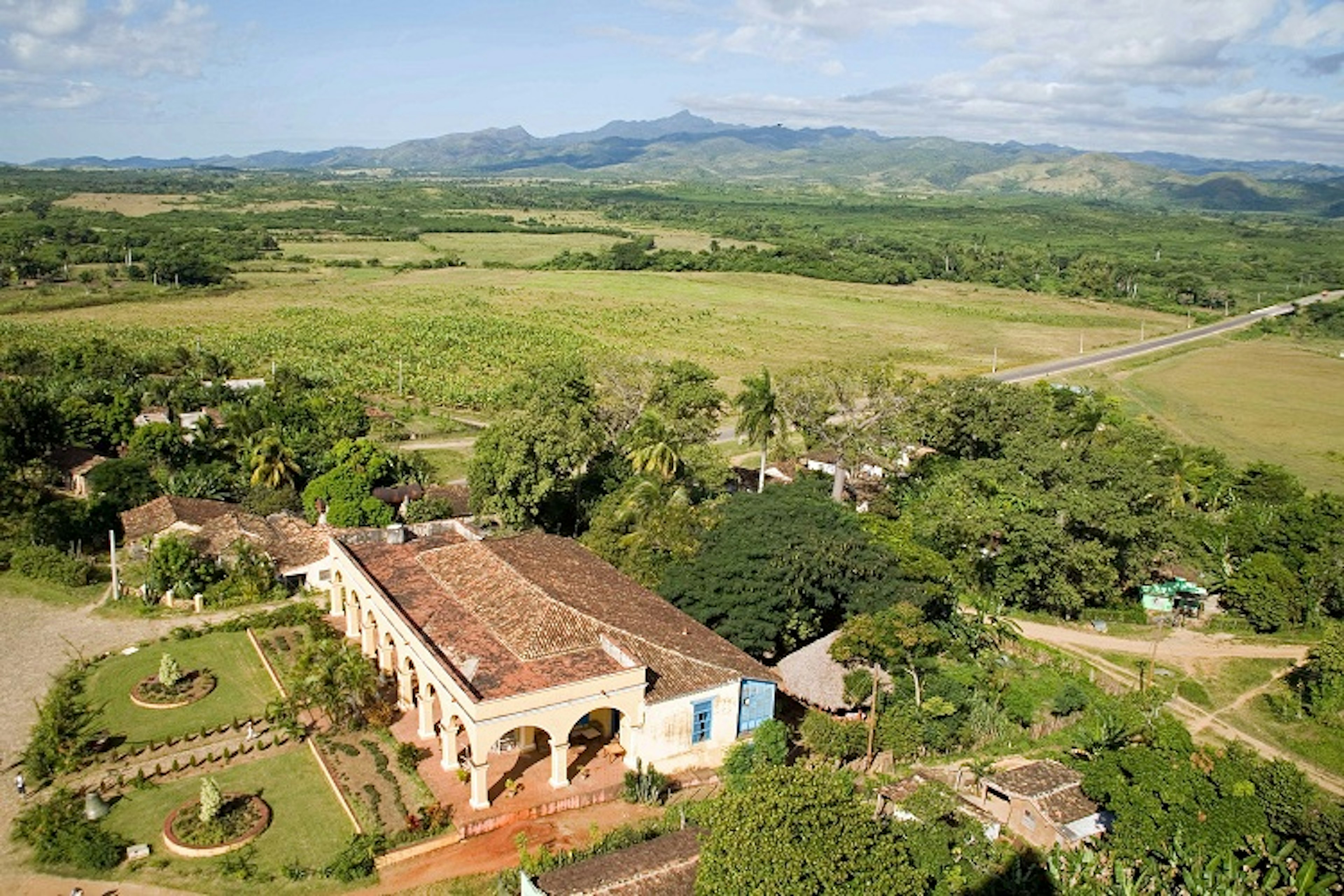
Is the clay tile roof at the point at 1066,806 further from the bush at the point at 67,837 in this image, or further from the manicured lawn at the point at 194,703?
the manicured lawn at the point at 194,703

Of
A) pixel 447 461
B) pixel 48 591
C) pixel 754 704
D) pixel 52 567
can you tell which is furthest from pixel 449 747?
pixel 447 461

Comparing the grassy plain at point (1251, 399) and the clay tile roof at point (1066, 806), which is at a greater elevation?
Answer: the clay tile roof at point (1066, 806)

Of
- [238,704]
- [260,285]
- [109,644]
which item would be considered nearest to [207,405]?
[109,644]

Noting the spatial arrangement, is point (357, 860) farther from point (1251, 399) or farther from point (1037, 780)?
point (1251, 399)

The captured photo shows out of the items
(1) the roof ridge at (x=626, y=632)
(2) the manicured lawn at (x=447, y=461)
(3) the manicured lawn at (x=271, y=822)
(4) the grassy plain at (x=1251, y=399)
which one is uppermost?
(1) the roof ridge at (x=626, y=632)

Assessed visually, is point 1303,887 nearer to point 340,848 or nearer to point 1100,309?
point 340,848

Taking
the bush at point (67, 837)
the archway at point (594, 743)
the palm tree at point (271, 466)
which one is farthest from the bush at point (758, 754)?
the palm tree at point (271, 466)

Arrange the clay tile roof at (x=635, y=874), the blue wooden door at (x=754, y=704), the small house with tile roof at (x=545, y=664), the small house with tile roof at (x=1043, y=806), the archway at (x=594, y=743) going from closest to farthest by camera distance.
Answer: the clay tile roof at (x=635, y=874), the small house with tile roof at (x=1043, y=806), the small house with tile roof at (x=545, y=664), the archway at (x=594, y=743), the blue wooden door at (x=754, y=704)
